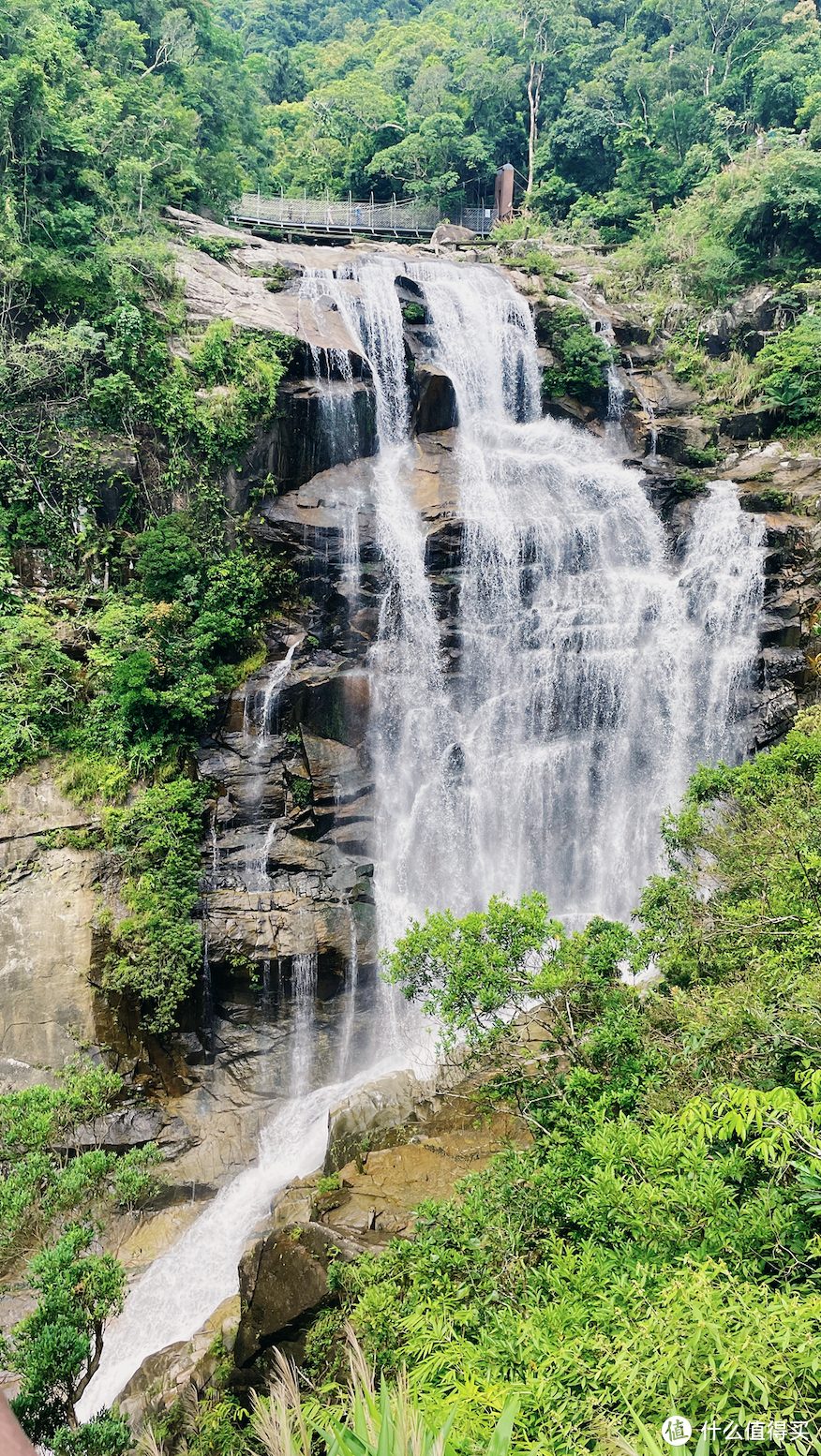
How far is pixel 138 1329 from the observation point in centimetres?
1049

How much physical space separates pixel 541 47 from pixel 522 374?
25265 millimetres

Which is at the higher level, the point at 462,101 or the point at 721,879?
the point at 462,101

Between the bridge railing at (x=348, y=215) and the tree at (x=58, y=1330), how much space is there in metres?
30.2

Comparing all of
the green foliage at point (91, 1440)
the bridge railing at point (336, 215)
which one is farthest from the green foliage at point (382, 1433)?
the bridge railing at point (336, 215)

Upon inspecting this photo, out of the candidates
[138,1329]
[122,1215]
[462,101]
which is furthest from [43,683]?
[462,101]

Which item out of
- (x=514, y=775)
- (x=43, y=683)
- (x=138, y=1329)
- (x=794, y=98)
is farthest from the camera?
(x=794, y=98)

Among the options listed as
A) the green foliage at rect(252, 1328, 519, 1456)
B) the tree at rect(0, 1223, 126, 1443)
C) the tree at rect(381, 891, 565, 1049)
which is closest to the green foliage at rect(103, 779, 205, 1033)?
the tree at rect(0, 1223, 126, 1443)

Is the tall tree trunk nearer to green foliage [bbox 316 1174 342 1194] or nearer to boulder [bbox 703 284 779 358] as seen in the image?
boulder [bbox 703 284 779 358]

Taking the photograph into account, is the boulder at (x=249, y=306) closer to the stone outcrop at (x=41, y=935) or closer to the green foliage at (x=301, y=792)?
the green foliage at (x=301, y=792)

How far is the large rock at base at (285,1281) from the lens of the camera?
8.28 m

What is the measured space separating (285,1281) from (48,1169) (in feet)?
9.84

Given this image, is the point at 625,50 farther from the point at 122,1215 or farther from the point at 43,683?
the point at 122,1215

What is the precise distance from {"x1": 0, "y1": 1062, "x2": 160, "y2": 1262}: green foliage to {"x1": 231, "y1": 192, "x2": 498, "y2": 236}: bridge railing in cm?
2841

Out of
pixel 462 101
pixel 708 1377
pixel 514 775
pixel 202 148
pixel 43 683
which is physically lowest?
pixel 514 775
